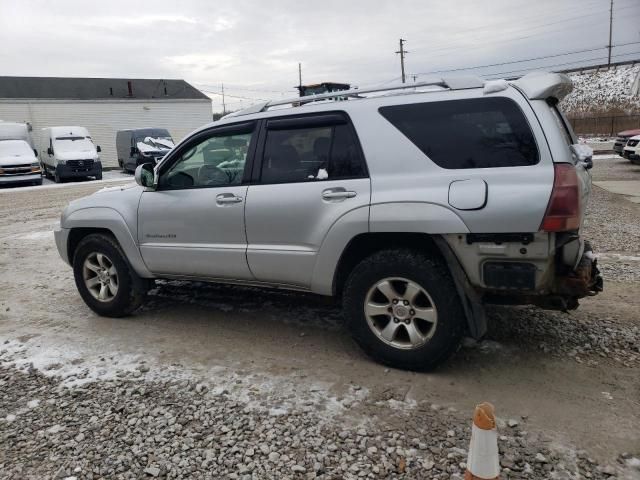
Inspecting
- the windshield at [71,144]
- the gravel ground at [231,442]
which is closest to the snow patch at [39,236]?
the gravel ground at [231,442]

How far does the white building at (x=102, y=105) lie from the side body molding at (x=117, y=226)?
113 feet

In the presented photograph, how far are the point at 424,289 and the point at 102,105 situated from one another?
38454 millimetres

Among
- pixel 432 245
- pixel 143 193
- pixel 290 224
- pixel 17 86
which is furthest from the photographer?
pixel 17 86

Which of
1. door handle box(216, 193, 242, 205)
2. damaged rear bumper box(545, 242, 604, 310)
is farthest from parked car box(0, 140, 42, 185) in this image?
damaged rear bumper box(545, 242, 604, 310)

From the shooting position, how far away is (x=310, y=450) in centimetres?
274

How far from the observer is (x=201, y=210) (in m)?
4.20

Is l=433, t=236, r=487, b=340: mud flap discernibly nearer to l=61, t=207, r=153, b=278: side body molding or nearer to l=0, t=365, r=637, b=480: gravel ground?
l=0, t=365, r=637, b=480: gravel ground

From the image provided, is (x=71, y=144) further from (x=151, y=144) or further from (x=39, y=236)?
(x=39, y=236)

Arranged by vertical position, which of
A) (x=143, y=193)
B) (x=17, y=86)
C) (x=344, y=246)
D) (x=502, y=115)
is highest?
(x=17, y=86)

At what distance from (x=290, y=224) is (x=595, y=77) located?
62314 millimetres

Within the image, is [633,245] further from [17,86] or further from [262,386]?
[17,86]

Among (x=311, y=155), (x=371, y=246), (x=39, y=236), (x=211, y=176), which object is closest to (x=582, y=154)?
(x=371, y=246)

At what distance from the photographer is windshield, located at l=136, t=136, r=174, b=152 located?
2362cm

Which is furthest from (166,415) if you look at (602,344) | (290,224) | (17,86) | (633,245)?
(17,86)
